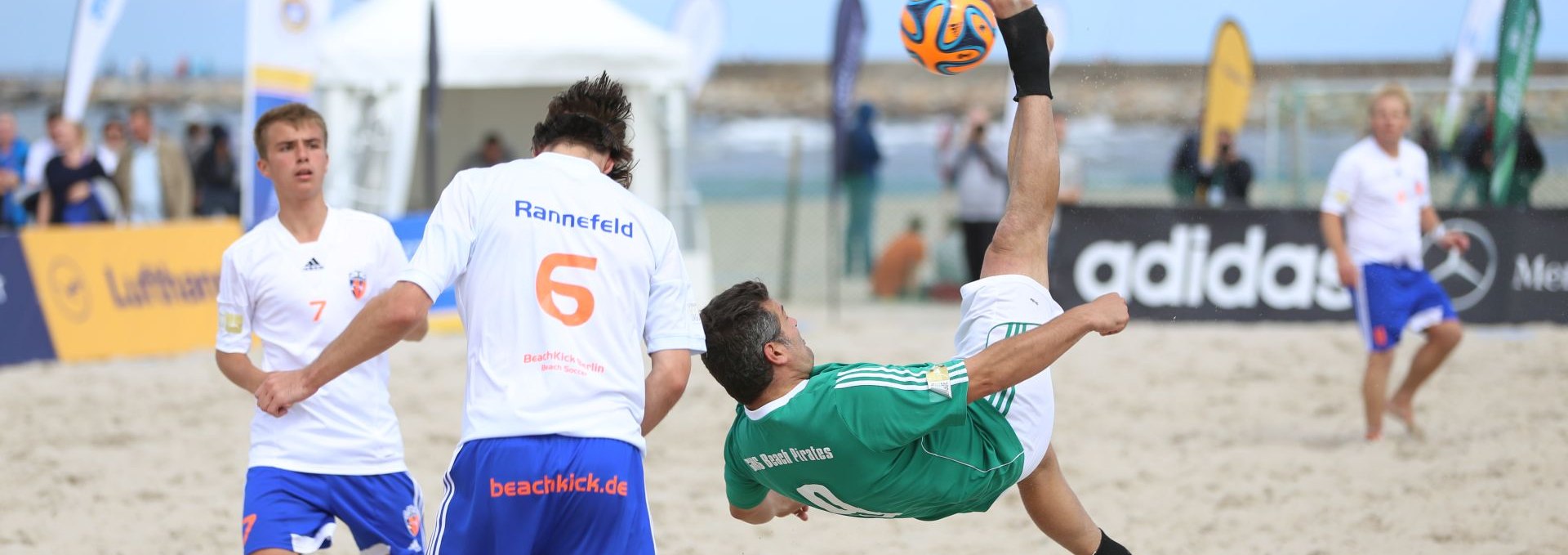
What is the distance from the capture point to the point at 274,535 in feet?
11.6

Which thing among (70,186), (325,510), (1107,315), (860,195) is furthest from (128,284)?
(1107,315)

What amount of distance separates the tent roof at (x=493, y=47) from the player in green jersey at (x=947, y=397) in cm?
849

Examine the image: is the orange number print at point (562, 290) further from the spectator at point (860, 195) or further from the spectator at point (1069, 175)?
the spectator at point (860, 195)

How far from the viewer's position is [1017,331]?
359 centimetres

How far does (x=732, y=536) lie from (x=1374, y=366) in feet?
11.1

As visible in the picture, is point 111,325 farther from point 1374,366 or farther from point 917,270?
point 1374,366

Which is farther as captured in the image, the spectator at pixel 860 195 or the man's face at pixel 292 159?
the spectator at pixel 860 195

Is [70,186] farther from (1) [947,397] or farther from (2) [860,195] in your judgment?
(1) [947,397]

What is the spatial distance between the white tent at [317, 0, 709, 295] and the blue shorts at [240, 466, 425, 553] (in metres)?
8.23

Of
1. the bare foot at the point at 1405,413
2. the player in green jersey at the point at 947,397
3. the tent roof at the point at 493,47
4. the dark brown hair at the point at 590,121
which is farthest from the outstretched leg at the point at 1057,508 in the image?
the tent roof at the point at 493,47

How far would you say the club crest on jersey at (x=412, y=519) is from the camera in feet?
12.7

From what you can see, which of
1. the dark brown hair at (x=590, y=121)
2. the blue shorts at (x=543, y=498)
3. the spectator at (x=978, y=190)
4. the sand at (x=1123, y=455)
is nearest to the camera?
the blue shorts at (x=543, y=498)

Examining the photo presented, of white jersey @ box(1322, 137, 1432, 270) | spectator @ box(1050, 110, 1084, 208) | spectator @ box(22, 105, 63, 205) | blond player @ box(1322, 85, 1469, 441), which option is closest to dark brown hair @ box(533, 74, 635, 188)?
blond player @ box(1322, 85, 1469, 441)

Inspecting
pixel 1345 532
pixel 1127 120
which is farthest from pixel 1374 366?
pixel 1127 120
